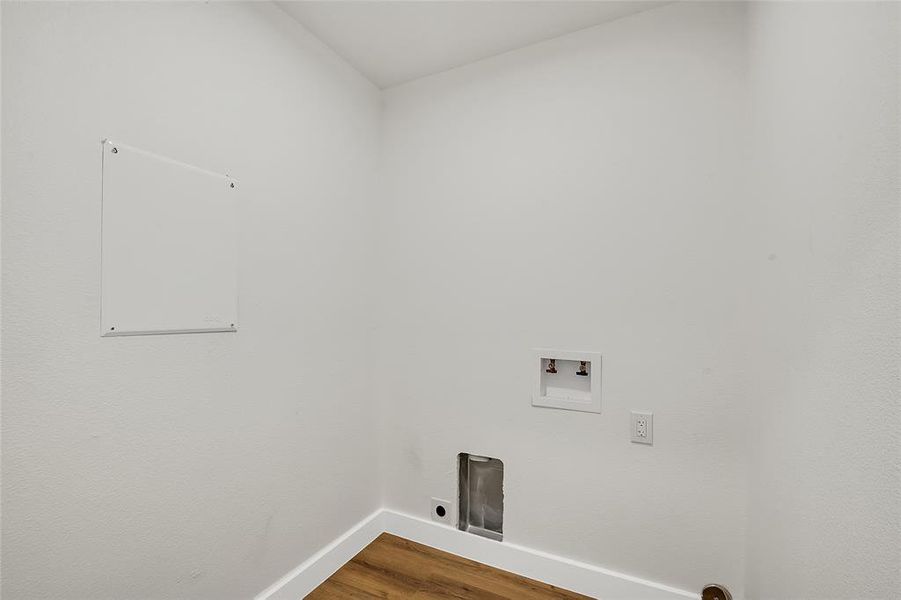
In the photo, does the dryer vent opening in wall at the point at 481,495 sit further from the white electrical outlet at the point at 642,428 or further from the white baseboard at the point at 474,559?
the white electrical outlet at the point at 642,428

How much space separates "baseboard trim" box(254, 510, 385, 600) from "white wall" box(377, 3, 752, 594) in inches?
6.8

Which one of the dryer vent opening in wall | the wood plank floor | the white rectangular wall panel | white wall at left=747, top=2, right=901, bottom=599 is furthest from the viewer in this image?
the dryer vent opening in wall

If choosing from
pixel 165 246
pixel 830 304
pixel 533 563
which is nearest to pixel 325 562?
pixel 533 563

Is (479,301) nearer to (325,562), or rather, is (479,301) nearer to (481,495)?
(481,495)

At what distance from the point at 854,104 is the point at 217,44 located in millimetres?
1751

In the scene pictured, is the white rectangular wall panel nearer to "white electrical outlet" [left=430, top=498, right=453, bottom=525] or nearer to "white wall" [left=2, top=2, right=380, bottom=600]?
"white wall" [left=2, top=2, right=380, bottom=600]

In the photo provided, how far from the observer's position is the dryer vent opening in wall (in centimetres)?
198

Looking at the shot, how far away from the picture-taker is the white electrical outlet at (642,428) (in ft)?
5.41

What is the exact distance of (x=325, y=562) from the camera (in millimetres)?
1831

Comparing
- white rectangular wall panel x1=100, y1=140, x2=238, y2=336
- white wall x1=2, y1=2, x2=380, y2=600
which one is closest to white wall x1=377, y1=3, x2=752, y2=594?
white wall x1=2, y1=2, x2=380, y2=600

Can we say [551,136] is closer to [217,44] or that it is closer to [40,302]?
[217,44]

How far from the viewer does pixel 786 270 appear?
44.1 inches

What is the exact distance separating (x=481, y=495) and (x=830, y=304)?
5.34ft

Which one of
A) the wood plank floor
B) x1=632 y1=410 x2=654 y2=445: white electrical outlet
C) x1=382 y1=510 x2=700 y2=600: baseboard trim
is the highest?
x1=632 y1=410 x2=654 y2=445: white electrical outlet
